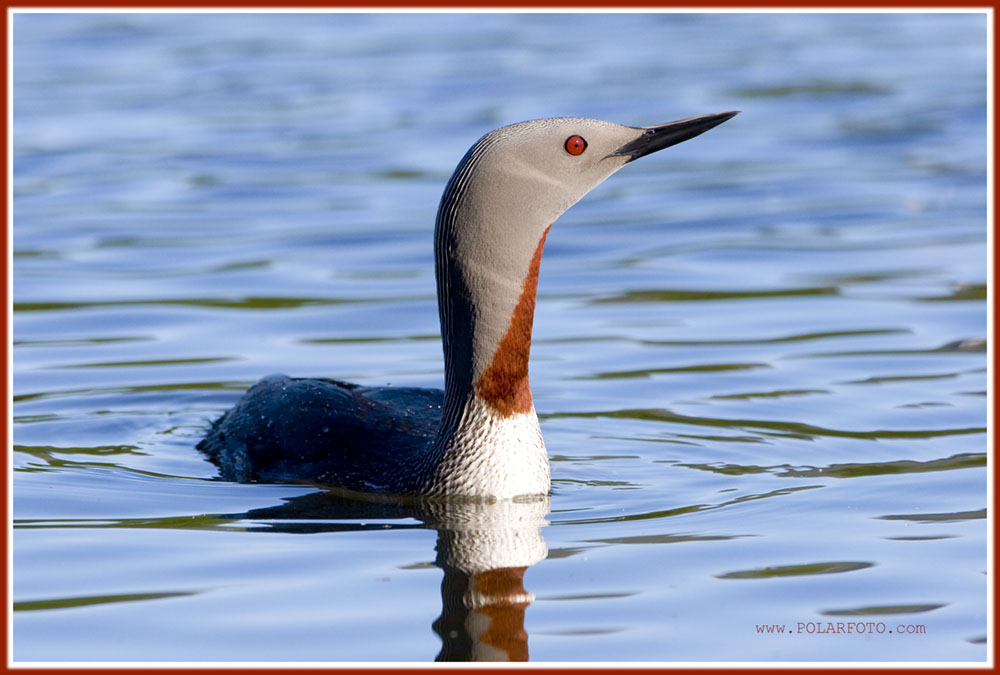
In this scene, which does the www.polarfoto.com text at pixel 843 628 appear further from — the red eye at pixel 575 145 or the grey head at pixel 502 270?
the red eye at pixel 575 145

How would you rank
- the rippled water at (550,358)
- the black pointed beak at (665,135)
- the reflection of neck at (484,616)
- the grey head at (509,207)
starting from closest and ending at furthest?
1. the reflection of neck at (484,616)
2. the rippled water at (550,358)
3. the grey head at (509,207)
4. the black pointed beak at (665,135)

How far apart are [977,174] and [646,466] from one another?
7.36m

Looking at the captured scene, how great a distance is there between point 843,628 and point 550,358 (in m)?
3.63

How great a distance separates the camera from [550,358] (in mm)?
7848

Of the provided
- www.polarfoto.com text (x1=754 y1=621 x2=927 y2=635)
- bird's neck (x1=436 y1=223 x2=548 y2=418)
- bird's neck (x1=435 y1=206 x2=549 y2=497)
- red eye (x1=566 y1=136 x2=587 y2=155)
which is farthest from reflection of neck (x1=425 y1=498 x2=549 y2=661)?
red eye (x1=566 y1=136 x2=587 y2=155)

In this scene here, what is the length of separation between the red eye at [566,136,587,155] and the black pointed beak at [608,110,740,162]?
125 millimetres

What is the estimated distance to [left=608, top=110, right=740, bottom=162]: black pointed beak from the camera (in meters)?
5.46

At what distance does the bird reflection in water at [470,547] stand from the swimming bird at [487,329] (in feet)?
0.34

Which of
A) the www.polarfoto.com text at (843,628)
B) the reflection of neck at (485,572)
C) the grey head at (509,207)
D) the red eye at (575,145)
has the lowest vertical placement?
the www.polarfoto.com text at (843,628)

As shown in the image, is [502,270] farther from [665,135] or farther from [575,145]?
[665,135]

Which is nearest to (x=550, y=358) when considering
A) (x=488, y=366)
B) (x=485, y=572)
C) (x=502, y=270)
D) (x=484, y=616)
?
(x=488, y=366)

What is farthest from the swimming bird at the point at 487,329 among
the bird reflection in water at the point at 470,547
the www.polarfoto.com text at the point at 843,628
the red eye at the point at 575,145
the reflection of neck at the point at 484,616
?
the www.polarfoto.com text at the point at 843,628

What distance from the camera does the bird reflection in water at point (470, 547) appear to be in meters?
4.33

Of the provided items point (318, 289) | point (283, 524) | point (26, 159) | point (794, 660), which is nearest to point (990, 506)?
point (794, 660)
